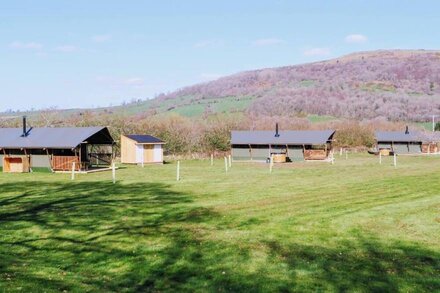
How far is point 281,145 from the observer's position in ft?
195

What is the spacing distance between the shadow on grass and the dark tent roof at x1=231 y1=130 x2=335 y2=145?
39.3 metres

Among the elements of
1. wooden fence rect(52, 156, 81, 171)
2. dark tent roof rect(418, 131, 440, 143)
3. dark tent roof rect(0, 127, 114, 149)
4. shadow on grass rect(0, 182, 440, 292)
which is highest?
dark tent roof rect(0, 127, 114, 149)

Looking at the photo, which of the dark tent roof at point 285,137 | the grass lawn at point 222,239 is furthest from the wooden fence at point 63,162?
the dark tent roof at point 285,137

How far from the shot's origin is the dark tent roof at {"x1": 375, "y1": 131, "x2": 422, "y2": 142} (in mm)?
78812

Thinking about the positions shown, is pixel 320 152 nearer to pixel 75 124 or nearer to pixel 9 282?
pixel 75 124

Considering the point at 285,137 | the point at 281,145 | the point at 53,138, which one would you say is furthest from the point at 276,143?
the point at 53,138

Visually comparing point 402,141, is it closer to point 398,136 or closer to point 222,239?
point 398,136

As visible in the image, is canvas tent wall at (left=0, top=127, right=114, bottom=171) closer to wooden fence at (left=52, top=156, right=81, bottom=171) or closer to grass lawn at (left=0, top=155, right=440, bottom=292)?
wooden fence at (left=52, top=156, right=81, bottom=171)

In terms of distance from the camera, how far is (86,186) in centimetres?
2988

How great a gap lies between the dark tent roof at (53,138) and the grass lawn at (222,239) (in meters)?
16.1

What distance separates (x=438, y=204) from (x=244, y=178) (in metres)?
14.9

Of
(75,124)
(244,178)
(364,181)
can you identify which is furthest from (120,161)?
(364,181)

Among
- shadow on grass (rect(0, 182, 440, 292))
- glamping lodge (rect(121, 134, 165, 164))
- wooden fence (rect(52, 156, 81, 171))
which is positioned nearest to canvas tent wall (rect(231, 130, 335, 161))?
glamping lodge (rect(121, 134, 165, 164))

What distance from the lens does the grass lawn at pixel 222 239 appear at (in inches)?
460
